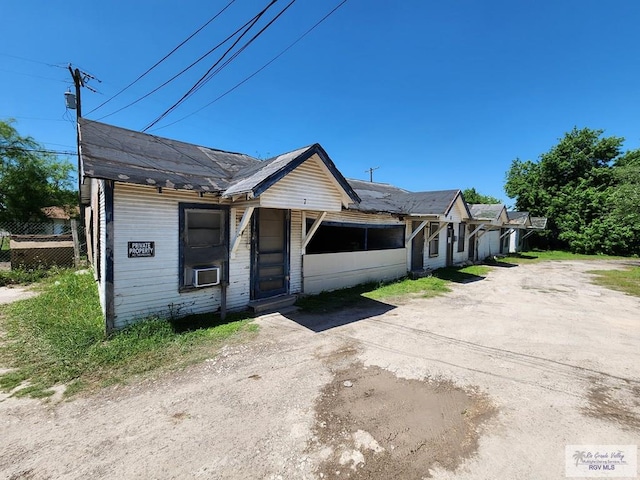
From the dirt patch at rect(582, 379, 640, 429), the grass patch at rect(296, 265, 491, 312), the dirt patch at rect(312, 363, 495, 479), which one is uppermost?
the grass patch at rect(296, 265, 491, 312)

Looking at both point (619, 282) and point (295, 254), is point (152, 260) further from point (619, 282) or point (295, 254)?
point (619, 282)

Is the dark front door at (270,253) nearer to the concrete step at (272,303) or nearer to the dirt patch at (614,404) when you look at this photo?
the concrete step at (272,303)

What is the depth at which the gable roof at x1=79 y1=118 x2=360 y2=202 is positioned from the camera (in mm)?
4770

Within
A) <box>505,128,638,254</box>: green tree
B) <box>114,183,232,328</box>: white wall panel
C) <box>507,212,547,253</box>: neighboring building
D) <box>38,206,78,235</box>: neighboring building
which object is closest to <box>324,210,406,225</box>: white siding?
<box>114,183,232,328</box>: white wall panel

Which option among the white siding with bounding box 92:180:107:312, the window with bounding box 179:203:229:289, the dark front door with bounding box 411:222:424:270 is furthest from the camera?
the dark front door with bounding box 411:222:424:270

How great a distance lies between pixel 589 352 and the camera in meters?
4.68

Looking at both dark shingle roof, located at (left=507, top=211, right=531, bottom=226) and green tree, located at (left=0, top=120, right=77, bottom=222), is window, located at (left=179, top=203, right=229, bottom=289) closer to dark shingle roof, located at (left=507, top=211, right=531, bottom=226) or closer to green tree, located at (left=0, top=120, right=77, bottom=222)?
green tree, located at (left=0, top=120, right=77, bottom=222)

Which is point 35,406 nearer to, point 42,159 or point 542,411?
point 542,411

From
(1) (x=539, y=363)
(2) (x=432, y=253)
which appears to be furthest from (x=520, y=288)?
(1) (x=539, y=363)

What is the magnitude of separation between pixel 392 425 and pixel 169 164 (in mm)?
5943

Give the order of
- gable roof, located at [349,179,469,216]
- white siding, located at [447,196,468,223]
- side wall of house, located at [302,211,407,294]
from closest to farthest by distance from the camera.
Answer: side wall of house, located at [302,211,407,294]
gable roof, located at [349,179,469,216]
white siding, located at [447,196,468,223]

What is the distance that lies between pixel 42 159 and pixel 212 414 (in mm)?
21918

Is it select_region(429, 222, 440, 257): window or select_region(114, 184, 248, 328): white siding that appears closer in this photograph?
select_region(114, 184, 248, 328): white siding

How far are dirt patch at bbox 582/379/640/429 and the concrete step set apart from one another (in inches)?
213
